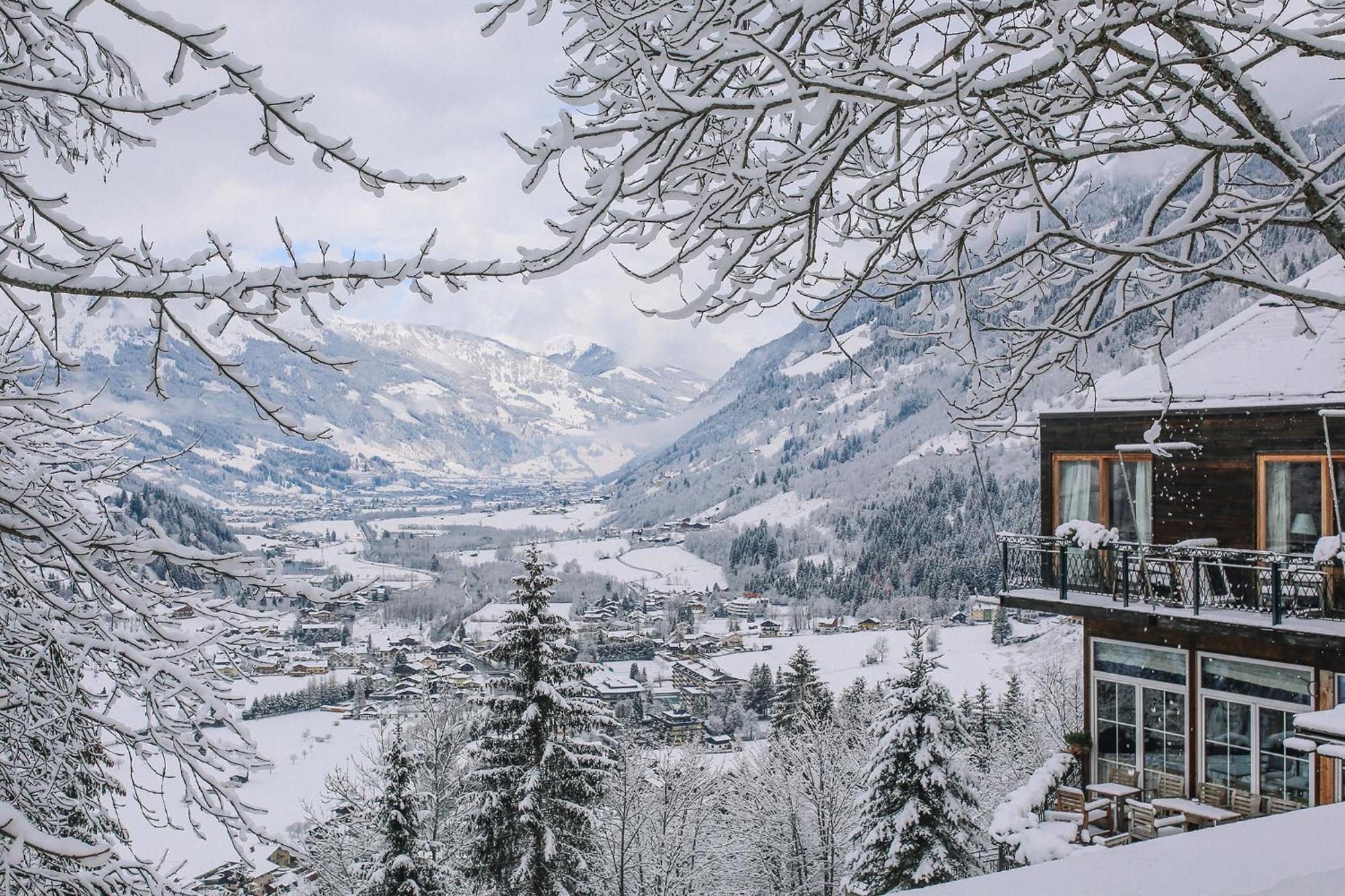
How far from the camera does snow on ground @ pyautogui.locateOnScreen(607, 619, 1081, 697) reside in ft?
129

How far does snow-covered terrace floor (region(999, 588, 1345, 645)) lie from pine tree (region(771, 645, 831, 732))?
14.6 m

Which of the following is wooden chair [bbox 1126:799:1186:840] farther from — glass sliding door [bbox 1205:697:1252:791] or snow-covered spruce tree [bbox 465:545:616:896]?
snow-covered spruce tree [bbox 465:545:616:896]

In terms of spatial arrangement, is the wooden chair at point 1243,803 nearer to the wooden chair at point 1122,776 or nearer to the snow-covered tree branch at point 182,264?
the wooden chair at point 1122,776

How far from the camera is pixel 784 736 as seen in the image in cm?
2302

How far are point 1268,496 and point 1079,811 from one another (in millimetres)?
3727

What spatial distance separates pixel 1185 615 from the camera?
794 centimetres

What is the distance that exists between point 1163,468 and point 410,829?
32.0 ft

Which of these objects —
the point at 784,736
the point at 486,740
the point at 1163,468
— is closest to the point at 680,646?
the point at 784,736

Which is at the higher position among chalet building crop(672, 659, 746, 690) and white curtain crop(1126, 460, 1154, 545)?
white curtain crop(1126, 460, 1154, 545)

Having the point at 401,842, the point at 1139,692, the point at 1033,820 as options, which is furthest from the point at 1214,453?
the point at 401,842

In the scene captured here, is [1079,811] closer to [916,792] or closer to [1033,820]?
[1033,820]

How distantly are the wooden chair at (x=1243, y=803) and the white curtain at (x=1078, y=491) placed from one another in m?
2.98

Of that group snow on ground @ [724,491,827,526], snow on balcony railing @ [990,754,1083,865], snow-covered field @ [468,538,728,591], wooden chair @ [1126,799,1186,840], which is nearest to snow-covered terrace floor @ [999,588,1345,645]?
wooden chair @ [1126,799,1186,840]

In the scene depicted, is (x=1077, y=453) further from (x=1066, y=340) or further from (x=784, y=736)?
(x=784, y=736)
